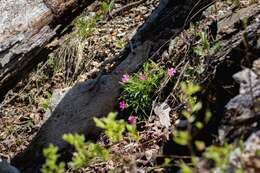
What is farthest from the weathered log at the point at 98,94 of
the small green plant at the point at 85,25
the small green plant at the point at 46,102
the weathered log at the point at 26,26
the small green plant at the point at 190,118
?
the weathered log at the point at 26,26

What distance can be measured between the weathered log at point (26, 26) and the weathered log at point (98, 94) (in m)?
1.44

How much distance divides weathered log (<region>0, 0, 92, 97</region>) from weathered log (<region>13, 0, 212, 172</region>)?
1.44 meters

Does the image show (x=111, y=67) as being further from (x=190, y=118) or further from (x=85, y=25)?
(x=190, y=118)

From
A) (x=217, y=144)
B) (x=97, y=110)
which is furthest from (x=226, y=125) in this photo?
(x=97, y=110)

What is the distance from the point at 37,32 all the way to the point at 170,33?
82.9 inches

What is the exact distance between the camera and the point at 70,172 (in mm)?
4453

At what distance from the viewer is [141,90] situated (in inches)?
186

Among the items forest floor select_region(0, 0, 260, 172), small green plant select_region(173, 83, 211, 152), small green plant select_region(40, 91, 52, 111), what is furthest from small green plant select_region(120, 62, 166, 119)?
small green plant select_region(40, 91, 52, 111)

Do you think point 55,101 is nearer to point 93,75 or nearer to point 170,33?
point 93,75

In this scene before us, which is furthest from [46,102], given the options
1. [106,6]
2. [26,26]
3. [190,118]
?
[190,118]

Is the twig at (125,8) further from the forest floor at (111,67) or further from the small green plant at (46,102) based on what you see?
the small green plant at (46,102)

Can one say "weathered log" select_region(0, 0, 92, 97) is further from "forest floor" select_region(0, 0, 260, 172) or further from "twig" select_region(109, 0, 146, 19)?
"twig" select_region(109, 0, 146, 19)

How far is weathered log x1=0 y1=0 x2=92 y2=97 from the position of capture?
3477 mm

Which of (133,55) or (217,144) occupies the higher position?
(217,144)
